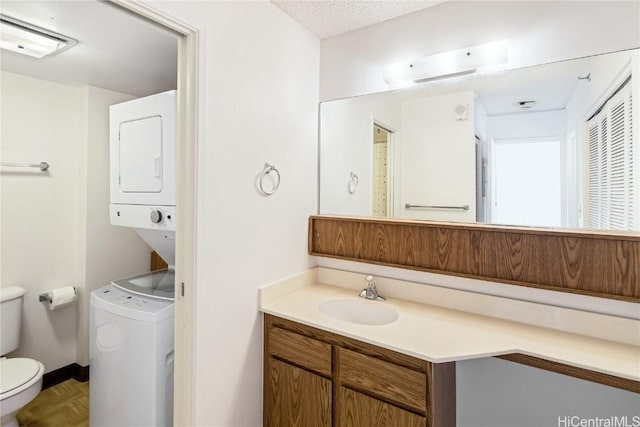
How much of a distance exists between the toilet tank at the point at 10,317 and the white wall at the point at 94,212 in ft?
1.20

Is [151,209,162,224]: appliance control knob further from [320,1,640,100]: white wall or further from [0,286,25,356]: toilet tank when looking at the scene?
[0,286,25,356]: toilet tank

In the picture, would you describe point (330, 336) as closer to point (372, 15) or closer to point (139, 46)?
point (372, 15)

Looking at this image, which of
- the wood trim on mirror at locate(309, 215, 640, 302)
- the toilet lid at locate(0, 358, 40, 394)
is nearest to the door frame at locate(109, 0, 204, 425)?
the wood trim on mirror at locate(309, 215, 640, 302)

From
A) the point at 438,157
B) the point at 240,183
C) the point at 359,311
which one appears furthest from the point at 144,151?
the point at 438,157

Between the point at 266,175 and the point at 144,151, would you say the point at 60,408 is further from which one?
the point at 266,175

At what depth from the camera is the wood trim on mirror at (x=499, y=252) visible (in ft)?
4.00

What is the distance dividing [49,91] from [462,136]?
2.75 meters

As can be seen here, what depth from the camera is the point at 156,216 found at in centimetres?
163

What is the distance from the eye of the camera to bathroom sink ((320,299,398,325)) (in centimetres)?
164

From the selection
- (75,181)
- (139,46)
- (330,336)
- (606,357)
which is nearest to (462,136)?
(606,357)

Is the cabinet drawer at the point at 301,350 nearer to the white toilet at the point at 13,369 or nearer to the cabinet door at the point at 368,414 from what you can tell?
the cabinet door at the point at 368,414

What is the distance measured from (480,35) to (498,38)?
0.27 feet

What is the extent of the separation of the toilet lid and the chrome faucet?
73.6 inches

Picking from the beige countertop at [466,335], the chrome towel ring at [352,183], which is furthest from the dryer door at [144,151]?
the chrome towel ring at [352,183]
